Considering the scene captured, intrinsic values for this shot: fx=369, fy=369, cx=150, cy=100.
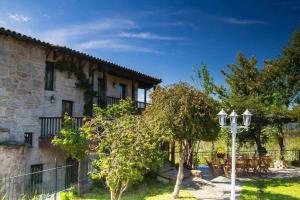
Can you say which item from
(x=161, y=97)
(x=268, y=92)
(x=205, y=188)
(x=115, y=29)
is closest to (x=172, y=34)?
(x=115, y=29)

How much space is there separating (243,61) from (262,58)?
1786mm

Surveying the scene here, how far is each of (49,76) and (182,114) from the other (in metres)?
8.64

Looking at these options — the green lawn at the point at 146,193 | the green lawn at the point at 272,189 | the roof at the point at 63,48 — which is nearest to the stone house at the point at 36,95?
the roof at the point at 63,48

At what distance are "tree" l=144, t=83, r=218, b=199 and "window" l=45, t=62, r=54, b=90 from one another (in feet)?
23.1

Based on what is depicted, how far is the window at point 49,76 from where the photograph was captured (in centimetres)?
1880

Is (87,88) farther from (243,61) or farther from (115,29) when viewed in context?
(243,61)

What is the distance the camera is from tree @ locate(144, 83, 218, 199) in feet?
43.9

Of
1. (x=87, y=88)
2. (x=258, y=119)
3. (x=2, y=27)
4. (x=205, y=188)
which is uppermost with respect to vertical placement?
(x=2, y=27)

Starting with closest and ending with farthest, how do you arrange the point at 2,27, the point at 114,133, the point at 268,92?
the point at 114,133 → the point at 2,27 → the point at 268,92

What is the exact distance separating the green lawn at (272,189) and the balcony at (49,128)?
828 centimetres

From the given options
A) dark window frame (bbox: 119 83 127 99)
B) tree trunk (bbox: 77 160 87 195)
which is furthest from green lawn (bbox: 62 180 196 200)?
dark window frame (bbox: 119 83 127 99)

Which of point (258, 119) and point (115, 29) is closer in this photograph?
point (115, 29)

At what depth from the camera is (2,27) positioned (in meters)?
15.1

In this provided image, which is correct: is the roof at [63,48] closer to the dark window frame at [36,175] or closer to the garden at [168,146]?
the garden at [168,146]
